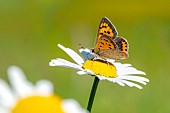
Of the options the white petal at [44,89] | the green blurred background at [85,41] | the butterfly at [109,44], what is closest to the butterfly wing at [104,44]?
the butterfly at [109,44]

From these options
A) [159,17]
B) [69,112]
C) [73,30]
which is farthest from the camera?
[159,17]

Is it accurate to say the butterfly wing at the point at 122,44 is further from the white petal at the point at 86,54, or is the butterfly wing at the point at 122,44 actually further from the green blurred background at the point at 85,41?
the green blurred background at the point at 85,41

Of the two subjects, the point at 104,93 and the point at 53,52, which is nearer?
the point at 104,93

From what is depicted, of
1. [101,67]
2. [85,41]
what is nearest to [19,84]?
[101,67]

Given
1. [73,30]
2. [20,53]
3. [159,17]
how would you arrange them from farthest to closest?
[159,17], [73,30], [20,53]

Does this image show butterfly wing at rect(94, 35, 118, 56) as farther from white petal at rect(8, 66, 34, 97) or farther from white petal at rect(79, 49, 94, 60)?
white petal at rect(8, 66, 34, 97)

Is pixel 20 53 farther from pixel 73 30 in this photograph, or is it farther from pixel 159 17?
pixel 159 17

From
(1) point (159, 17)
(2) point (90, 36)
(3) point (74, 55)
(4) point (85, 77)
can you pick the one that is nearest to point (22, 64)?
(4) point (85, 77)
